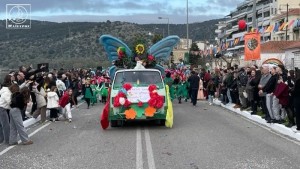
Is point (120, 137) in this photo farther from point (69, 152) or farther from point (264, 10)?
point (264, 10)

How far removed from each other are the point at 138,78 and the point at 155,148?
5.34 m

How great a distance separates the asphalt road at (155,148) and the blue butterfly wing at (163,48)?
9.74 meters

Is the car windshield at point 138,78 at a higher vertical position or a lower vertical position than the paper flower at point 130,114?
higher

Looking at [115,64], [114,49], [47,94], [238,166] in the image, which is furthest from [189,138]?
[114,49]

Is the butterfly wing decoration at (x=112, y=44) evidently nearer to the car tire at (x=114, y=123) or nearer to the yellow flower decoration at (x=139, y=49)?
the yellow flower decoration at (x=139, y=49)

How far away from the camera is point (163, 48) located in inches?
1049

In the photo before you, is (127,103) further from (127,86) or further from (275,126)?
(275,126)

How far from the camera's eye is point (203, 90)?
3081 centimetres

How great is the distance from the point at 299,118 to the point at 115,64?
12.3 m

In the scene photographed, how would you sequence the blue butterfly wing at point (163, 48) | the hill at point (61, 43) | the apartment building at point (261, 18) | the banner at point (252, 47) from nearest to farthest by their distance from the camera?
the banner at point (252, 47)
the blue butterfly wing at point (163, 48)
the hill at point (61, 43)
the apartment building at point (261, 18)

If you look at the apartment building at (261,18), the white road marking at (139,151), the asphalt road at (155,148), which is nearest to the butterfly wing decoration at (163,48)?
the asphalt road at (155,148)

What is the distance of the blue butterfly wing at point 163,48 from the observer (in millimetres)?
26312

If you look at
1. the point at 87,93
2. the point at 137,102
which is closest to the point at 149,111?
the point at 137,102

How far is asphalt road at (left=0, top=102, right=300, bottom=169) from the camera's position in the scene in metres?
9.75
